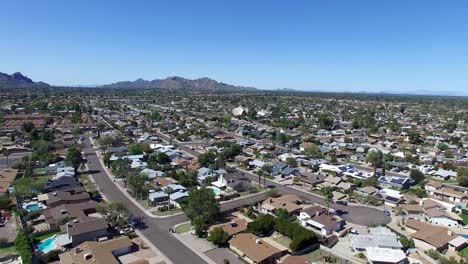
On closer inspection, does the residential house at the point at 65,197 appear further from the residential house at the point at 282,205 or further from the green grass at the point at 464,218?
the green grass at the point at 464,218

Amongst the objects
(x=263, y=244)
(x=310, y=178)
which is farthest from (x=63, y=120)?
(x=263, y=244)

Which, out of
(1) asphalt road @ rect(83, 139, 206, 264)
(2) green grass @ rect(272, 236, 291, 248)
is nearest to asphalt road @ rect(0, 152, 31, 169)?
(1) asphalt road @ rect(83, 139, 206, 264)

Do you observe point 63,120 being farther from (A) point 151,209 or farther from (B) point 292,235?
(B) point 292,235

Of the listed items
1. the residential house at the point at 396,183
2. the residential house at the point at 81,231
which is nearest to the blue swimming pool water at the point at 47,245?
the residential house at the point at 81,231

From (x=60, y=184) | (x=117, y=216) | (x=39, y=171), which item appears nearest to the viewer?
(x=117, y=216)

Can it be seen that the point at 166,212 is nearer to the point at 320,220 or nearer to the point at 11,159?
the point at 320,220

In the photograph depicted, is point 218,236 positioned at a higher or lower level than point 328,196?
lower

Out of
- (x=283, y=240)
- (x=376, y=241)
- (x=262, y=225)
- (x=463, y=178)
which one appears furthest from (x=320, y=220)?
(x=463, y=178)
